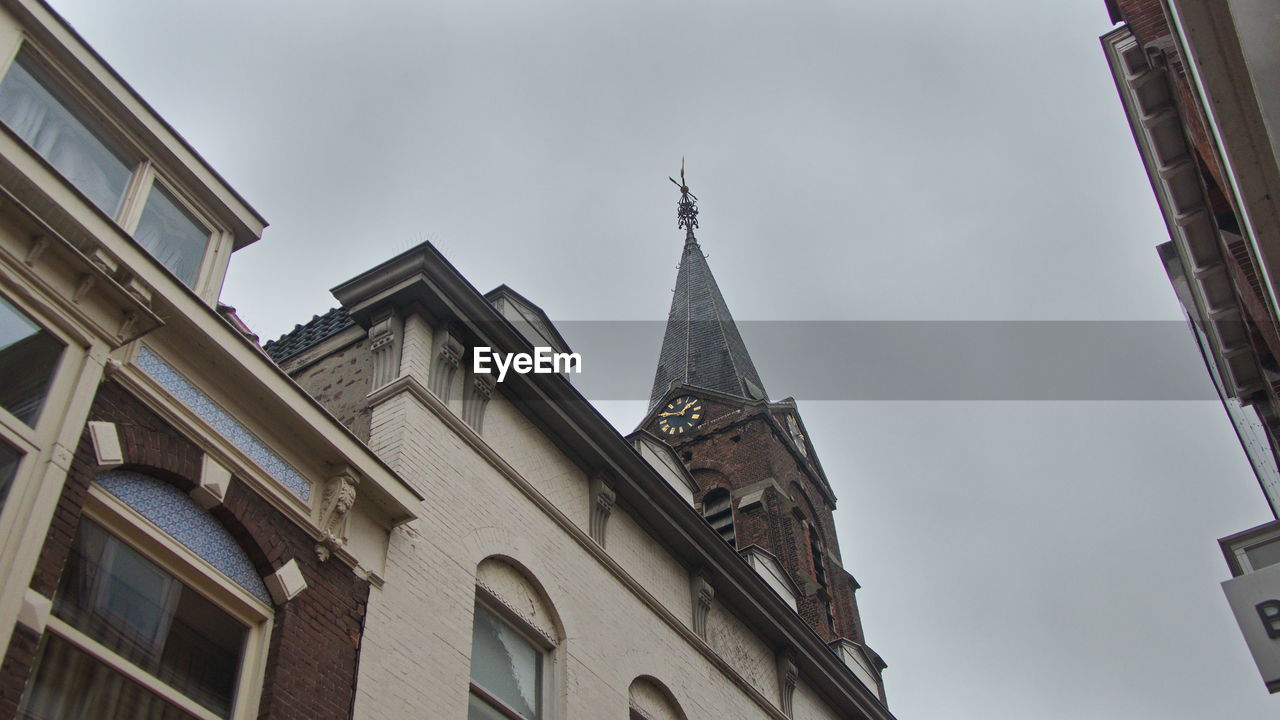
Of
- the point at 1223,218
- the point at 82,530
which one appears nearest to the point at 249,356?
the point at 82,530

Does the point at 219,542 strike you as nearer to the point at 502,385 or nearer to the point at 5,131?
the point at 5,131

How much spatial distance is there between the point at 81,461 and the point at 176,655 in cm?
164

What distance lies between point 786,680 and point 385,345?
9.49 m

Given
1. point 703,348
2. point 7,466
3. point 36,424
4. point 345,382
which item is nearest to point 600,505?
point 345,382

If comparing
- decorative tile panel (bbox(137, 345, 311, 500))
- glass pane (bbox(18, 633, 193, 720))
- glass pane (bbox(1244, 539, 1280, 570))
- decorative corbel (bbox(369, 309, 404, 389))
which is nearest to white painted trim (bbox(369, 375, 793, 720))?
decorative corbel (bbox(369, 309, 404, 389))

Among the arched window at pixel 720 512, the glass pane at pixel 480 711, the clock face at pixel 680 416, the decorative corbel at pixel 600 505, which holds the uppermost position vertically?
the clock face at pixel 680 416

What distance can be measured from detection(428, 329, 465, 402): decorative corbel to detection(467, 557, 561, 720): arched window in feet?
6.99

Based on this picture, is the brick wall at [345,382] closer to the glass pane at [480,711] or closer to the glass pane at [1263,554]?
the glass pane at [480,711]

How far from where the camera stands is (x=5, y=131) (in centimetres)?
905

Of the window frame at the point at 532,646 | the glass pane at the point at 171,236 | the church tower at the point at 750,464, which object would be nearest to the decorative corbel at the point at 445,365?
the window frame at the point at 532,646

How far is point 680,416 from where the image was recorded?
43.7m

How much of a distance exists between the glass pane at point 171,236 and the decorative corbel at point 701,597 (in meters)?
9.70

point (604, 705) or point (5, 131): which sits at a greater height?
point (5, 131)

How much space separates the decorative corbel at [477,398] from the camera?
15.1 m
